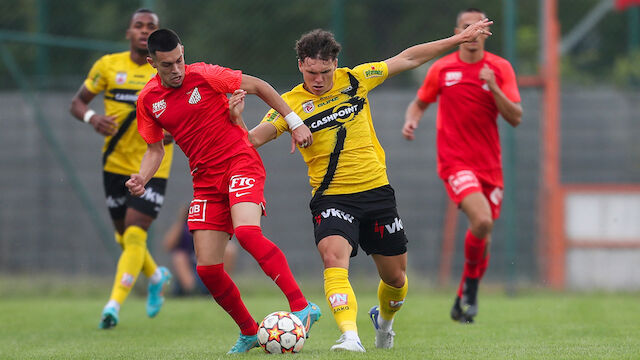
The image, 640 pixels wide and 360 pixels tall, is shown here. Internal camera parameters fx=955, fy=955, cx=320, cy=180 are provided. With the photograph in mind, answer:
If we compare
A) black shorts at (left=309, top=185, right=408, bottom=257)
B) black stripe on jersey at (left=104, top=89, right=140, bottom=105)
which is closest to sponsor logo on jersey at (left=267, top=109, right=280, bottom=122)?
black shorts at (left=309, top=185, right=408, bottom=257)

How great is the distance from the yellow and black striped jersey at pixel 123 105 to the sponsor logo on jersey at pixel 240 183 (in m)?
2.59

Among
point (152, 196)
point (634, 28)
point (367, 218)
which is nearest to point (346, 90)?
point (367, 218)

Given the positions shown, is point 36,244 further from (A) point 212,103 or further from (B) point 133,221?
(A) point 212,103

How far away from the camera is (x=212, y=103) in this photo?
623 centimetres

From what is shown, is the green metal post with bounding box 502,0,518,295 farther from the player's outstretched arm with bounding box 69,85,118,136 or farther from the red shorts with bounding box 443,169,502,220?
the player's outstretched arm with bounding box 69,85,118,136

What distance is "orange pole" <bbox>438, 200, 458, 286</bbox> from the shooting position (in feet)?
41.3

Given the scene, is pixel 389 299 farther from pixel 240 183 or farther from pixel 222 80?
pixel 222 80

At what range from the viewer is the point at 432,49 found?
634 cm

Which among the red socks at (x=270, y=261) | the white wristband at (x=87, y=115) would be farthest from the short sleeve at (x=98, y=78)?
the red socks at (x=270, y=261)

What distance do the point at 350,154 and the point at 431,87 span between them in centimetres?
252

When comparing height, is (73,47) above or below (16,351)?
above

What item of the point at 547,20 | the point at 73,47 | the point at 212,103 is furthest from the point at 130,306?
the point at 547,20

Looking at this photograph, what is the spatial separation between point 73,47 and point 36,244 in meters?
2.62

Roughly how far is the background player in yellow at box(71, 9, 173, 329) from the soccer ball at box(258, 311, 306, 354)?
284 cm
